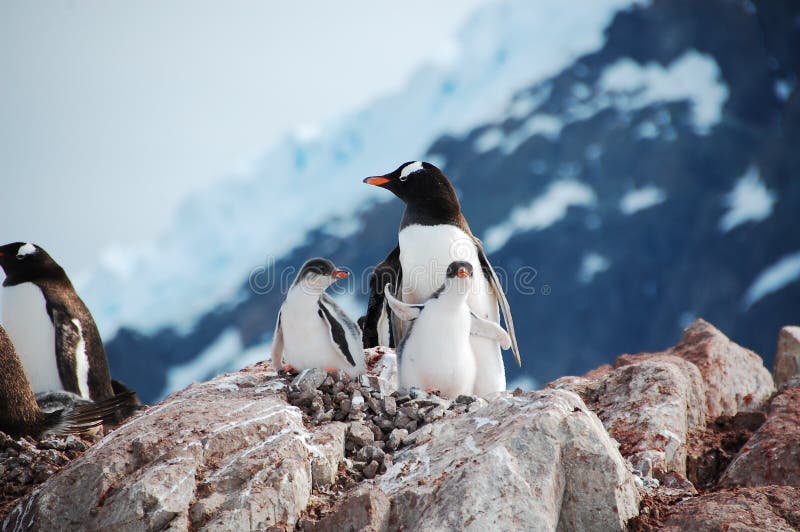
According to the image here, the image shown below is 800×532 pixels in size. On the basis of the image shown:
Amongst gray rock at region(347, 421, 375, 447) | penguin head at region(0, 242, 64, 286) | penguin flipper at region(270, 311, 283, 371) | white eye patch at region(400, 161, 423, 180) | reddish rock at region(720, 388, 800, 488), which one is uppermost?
white eye patch at region(400, 161, 423, 180)

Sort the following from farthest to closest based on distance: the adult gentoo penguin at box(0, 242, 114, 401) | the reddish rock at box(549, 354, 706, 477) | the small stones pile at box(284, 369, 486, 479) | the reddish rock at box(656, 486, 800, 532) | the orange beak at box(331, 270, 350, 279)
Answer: the adult gentoo penguin at box(0, 242, 114, 401)
the orange beak at box(331, 270, 350, 279)
the reddish rock at box(549, 354, 706, 477)
the small stones pile at box(284, 369, 486, 479)
the reddish rock at box(656, 486, 800, 532)

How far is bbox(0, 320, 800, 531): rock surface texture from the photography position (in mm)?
3234

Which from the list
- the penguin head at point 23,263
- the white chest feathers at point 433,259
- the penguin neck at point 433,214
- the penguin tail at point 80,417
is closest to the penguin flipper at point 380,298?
the white chest feathers at point 433,259

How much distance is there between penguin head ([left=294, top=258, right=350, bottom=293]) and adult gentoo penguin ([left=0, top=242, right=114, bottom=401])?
120 inches

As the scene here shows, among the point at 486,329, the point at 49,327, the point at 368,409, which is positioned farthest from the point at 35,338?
the point at 486,329

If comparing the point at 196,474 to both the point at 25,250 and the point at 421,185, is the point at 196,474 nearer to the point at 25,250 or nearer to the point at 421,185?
the point at 421,185

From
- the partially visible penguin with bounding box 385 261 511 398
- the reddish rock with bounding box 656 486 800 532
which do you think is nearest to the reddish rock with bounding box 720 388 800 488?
the reddish rock with bounding box 656 486 800 532

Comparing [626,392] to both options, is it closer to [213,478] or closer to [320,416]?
[320,416]

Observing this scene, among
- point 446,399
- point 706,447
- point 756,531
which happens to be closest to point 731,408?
point 706,447

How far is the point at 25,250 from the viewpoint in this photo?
6961 mm

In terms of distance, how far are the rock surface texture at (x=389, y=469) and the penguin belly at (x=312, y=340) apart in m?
0.25

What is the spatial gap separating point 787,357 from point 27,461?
6.45 meters

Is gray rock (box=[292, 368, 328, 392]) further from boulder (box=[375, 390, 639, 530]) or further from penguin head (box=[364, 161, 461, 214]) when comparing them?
penguin head (box=[364, 161, 461, 214])

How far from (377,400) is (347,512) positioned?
42.2 inches
